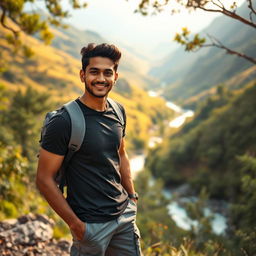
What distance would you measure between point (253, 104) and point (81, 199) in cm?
7529

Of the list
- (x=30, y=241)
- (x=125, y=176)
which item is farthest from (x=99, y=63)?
(x=30, y=241)

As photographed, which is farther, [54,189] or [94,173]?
[94,173]

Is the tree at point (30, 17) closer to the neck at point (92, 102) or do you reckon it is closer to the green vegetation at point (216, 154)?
the neck at point (92, 102)

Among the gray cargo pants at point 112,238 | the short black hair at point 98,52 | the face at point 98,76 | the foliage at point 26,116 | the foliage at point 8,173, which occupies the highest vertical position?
the short black hair at point 98,52

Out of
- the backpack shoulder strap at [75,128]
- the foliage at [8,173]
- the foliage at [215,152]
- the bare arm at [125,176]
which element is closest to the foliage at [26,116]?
the foliage at [8,173]

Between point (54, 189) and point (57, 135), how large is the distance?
0.59 metres

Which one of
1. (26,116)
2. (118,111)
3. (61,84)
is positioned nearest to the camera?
(118,111)

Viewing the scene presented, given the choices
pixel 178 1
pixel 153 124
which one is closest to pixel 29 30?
pixel 178 1

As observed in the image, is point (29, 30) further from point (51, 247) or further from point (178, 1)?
point (51, 247)

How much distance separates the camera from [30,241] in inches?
226

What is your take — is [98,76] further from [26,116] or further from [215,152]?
[215,152]

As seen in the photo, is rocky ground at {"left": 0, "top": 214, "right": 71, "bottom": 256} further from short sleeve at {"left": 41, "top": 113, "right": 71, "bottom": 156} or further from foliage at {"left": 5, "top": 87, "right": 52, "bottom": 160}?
foliage at {"left": 5, "top": 87, "right": 52, "bottom": 160}

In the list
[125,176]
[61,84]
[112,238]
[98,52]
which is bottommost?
[61,84]

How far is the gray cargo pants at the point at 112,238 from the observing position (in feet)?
10.2
